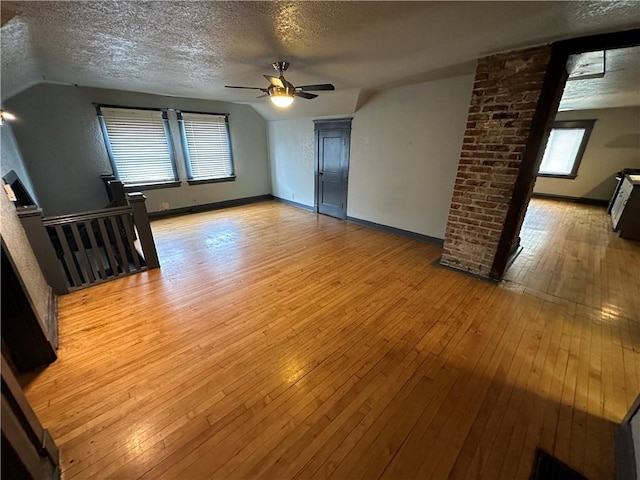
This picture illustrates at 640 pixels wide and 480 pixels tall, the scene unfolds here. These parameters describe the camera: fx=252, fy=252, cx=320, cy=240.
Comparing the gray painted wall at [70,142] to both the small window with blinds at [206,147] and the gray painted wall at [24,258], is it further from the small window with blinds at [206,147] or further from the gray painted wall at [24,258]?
the gray painted wall at [24,258]

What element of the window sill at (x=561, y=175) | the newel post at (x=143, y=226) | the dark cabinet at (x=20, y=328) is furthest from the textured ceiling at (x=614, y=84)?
the dark cabinet at (x=20, y=328)

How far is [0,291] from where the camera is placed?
62.6 inches

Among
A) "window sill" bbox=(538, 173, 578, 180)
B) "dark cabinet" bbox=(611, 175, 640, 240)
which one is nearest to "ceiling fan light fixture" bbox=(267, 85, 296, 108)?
"dark cabinet" bbox=(611, 175, 640, 240)

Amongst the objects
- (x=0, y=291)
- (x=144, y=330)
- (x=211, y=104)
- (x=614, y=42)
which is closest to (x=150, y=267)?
(x=144, y=330)

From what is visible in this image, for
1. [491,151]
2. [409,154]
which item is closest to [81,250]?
[409,154]

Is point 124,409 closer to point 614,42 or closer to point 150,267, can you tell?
point 150,267

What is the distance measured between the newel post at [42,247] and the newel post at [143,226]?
2.44ft

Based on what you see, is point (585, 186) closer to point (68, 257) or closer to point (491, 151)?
point (491, 151)

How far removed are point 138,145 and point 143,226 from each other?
2.86 meters

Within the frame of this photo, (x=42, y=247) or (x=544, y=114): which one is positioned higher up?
(x=544, y=114)

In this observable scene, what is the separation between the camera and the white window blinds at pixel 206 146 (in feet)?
18.0

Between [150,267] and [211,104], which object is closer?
[150,267]

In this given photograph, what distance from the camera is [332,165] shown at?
5305 mm

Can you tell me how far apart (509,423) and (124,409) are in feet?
7.73
